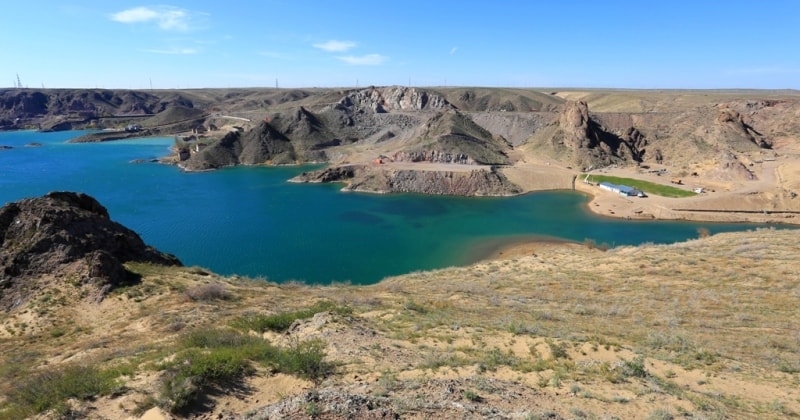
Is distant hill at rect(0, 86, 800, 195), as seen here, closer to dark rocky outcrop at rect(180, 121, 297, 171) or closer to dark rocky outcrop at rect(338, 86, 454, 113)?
dark rocky outcrop at rect(180, 121, 297, 171)

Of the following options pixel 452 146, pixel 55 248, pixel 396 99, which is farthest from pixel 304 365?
pixel 396 99

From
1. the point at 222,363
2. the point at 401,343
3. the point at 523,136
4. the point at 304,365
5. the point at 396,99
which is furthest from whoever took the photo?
the point at 396,99

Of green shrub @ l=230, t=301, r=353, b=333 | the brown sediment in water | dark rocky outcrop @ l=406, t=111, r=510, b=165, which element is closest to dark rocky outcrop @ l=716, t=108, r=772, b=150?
dark rocky outcrop @ l=406, t=111, r=510, b=165

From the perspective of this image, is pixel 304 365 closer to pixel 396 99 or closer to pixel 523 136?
pixel 523 136

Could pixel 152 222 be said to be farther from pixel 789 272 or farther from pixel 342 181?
pixel 789 272

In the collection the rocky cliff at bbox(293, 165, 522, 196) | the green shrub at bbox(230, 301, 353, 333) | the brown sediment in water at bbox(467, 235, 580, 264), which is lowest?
the brown sediment in water at bbox(467, 235, 580, 264)

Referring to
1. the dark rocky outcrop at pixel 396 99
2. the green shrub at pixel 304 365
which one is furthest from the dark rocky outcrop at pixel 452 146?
the green shrub at pixel 304 365
